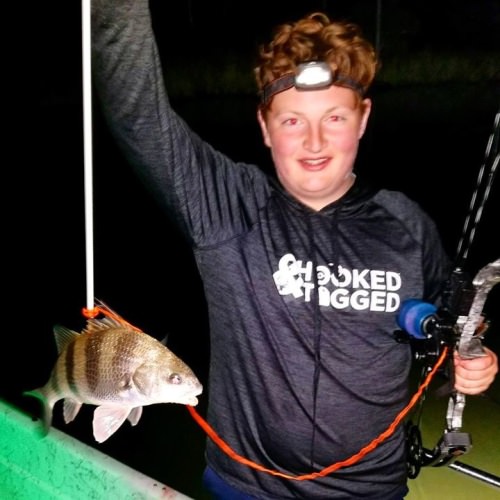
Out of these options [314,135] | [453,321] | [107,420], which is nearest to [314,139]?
[314,135]

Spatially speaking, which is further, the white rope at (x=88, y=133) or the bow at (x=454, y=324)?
the bow at (x=454, y=324)

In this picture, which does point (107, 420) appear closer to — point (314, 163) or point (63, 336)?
point (63, 336)

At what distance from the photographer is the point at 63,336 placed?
111 centimetres

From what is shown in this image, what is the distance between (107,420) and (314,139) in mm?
817

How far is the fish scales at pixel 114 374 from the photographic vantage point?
948 mm

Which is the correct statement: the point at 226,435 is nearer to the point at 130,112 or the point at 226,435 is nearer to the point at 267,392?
the point at 267,392

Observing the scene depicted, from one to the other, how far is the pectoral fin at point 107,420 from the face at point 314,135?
74 cm

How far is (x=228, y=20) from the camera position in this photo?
2538 centimetres

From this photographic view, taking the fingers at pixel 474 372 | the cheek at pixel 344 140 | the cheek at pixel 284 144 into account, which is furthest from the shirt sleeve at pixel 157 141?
the fingers at pixel 474 372

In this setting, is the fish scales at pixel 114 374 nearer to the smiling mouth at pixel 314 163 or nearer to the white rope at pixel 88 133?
the white rope at pixel 88 133

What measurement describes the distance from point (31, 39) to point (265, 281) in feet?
73.7

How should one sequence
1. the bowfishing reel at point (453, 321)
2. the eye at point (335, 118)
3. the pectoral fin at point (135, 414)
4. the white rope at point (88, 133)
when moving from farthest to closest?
the eye at point (335, 118)
the bowfishing reel at point (453, 321)
the pectoral fin at point (135, 414)
the white rope at point (88, 133)

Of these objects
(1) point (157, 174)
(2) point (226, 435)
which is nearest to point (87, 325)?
(1) point (157, 174)

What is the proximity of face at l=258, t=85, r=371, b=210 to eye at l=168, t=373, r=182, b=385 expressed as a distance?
67 cm
